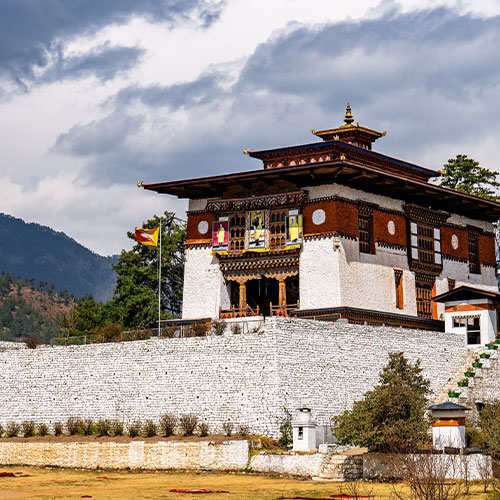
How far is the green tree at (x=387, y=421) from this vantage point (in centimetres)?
2961

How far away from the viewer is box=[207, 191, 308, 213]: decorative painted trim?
43594mm

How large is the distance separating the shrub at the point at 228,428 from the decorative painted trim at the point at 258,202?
13.8m

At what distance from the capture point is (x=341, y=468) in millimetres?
29078

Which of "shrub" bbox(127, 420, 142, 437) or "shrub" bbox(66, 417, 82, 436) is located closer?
"shrub" bbox(127, 420, 142, 437)

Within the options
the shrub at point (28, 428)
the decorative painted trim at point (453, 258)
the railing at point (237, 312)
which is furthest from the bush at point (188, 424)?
the decorative painted trim at point (453, 258)

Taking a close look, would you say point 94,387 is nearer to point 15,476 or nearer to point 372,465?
point 15,476

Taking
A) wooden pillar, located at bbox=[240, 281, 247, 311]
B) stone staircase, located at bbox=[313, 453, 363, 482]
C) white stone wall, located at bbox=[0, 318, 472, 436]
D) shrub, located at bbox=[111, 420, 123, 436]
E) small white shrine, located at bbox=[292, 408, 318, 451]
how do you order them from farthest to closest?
wooden pillar, located at bbox=[240, 281, 247, 311] < shrub, located at bbox=[111, 420, 123, 436] < white stone wall, located at bbox=[0, 318, 472, 436] < small white shrine, located at bbox=[292, 408, 318, 451] < stone staircase, located at bbox=[313, 453, 363, 482]

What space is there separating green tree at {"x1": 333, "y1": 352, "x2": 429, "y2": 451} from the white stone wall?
268cm

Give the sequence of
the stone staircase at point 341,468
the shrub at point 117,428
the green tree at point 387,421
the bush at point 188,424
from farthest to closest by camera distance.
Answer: the shrub at point 117,428 < the bush at point 188,424 < the green tree at point 387,421 < the stone staircase at point 341,468

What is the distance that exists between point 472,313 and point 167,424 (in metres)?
15.9

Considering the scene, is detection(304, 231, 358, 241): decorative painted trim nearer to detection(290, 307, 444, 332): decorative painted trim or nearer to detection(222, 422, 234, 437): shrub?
detection(290, 307, 444, 332): decorative painted trim

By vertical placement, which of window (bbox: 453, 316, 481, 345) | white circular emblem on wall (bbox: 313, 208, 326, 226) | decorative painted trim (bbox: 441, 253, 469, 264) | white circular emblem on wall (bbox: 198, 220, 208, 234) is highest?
white circular emblem on wall (bbox: 198, 220, 208, 234)

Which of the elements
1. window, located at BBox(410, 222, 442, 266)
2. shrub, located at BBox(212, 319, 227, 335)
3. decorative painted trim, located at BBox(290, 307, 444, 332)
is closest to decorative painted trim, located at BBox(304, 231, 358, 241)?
decorative painted trim, located at BBox(290, 307, 444, 332)

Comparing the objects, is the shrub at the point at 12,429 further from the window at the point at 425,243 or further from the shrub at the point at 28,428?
the window at the point at 425,243
